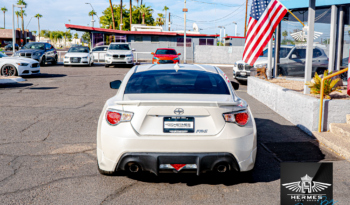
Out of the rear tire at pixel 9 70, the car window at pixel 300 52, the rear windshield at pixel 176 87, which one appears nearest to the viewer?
the rear windshield at pixel 176 87

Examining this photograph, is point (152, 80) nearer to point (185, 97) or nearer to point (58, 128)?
point (185, 97)

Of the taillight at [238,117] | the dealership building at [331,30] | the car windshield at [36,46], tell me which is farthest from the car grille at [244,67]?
the car windshield at [36,46]

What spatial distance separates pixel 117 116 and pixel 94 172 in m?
1.18

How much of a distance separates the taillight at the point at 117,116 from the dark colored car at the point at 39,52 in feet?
73.5

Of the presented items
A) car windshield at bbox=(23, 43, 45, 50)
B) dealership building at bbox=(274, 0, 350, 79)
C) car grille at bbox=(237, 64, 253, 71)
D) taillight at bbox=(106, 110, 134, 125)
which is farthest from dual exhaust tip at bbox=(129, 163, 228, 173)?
car windshield at bbox=(23, 43, 45, 50)

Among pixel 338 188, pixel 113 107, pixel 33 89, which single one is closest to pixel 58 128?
pixel 113 107

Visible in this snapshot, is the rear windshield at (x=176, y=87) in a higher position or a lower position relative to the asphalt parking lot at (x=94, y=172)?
higher

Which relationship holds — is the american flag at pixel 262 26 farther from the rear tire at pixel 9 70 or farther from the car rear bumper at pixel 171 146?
the rear tire at pixel 9 70

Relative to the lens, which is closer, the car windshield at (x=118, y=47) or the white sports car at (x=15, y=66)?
the white sports car at (x=15, y=66)

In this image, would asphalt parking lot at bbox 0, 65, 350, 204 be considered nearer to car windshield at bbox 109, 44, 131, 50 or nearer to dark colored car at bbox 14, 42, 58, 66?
dark colored car at bbox 14, 42, 58, 66

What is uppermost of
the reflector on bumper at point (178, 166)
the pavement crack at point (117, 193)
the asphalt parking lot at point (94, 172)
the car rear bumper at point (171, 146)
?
the car rear bumper at point (171, 146)

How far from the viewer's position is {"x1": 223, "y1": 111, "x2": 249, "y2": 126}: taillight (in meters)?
3.91

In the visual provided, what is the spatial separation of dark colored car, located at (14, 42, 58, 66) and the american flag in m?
19.1

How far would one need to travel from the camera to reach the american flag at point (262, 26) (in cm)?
911
